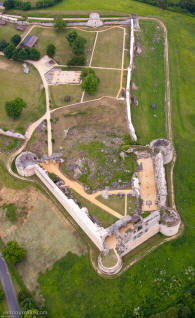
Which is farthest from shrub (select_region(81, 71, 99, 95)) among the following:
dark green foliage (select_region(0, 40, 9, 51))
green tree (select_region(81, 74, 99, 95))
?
dark green foliage (select_region(0, 40, 9, 51))

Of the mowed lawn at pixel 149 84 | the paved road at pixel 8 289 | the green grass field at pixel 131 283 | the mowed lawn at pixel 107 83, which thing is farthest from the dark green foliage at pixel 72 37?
the paved road at pixel 8 289

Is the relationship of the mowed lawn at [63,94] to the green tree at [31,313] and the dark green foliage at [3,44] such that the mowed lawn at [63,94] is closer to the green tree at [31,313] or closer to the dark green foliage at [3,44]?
the dark green foliage at [3,44]

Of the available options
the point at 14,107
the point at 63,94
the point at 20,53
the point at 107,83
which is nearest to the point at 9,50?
the point at 20,53

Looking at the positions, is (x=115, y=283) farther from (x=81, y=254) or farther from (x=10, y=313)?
(x=10, y=313)

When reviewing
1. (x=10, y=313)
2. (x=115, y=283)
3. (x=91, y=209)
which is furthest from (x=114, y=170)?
(x=10, y=313)

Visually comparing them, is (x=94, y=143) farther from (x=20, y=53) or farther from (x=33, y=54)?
(x=20, y=53)

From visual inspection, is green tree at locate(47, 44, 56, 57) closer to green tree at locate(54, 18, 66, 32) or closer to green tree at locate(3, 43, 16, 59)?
green tree at locate(3, 43, 16, 59)
